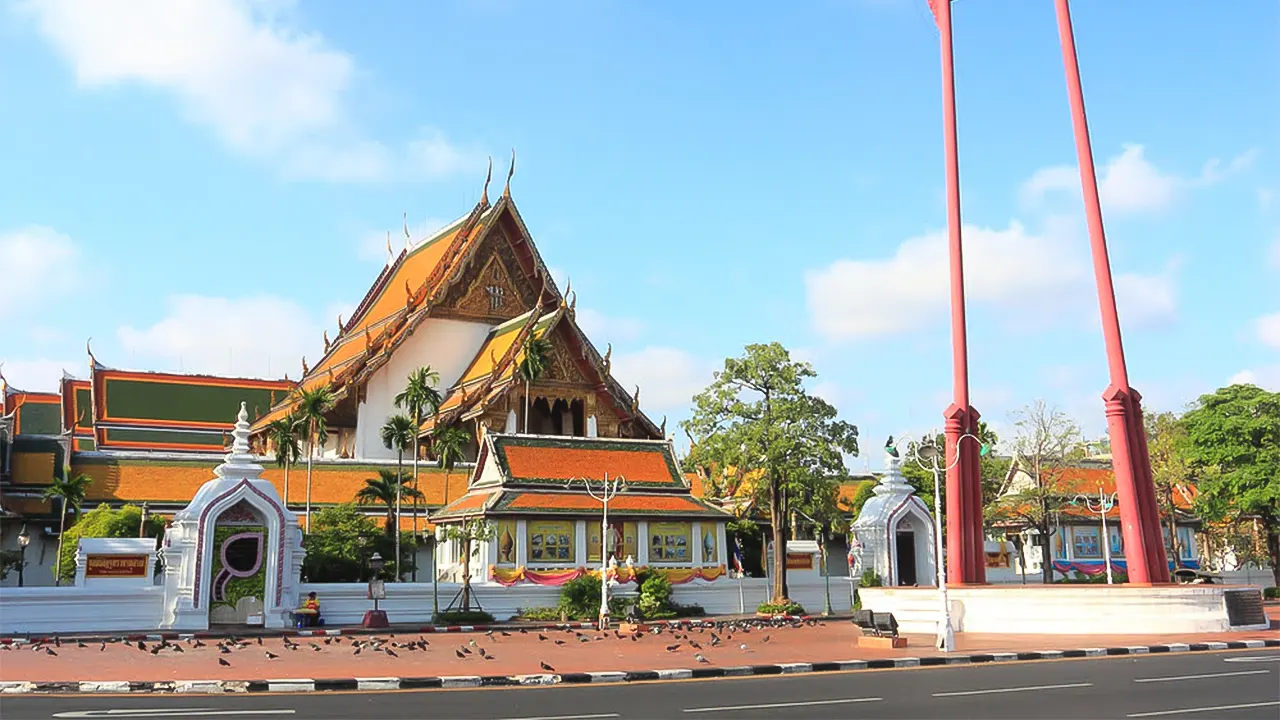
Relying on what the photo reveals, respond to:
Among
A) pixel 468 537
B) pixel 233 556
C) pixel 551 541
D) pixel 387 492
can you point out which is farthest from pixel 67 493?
pixel 551 541

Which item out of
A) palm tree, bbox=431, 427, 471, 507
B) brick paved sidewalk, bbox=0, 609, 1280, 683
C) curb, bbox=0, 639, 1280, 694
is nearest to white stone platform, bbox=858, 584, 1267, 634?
brick paved sidewalk, bbox=0, 609, 1280, 683

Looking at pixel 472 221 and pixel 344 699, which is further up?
pixel 472 221

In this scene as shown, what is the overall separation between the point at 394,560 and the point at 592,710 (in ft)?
69.5

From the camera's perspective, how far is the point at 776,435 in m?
30.7

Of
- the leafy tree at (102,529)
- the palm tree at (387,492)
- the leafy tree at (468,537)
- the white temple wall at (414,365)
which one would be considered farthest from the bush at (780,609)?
the white temple wall at (414,365)

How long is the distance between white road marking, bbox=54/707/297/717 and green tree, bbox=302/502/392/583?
17679 millimetres

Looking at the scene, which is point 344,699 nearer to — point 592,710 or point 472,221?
point 592,710

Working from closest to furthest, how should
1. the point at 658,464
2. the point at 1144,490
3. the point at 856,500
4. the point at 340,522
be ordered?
the point at 1144,490 < the point at 340,522 < the point at 658,464 < the point at 856,500

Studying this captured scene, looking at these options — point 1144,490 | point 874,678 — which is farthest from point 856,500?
point 874,678

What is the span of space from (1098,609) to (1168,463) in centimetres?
2429

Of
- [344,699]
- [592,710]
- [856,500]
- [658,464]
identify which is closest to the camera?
[592,710]

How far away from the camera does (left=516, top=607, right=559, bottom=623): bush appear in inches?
1059

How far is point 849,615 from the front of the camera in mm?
30312

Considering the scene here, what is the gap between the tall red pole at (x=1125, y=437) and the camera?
20422mm
